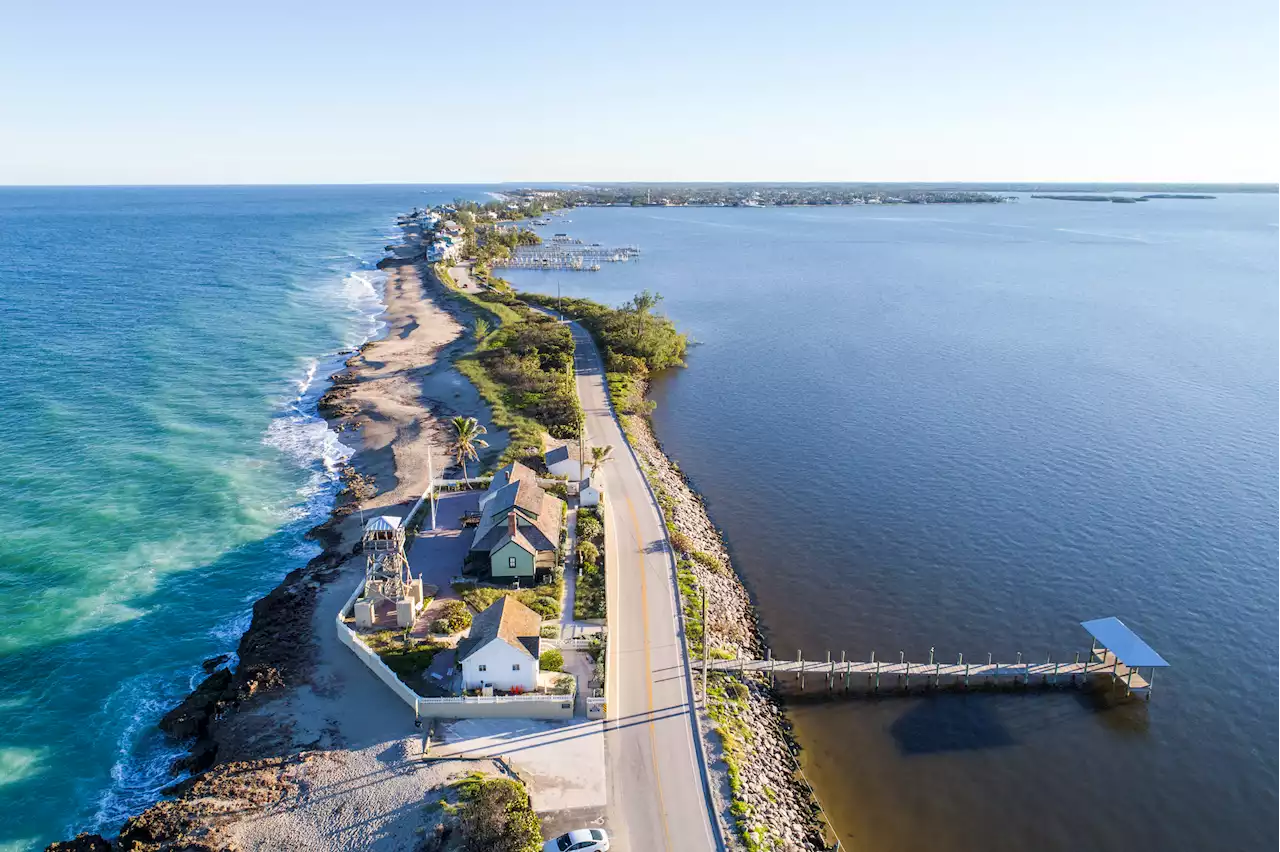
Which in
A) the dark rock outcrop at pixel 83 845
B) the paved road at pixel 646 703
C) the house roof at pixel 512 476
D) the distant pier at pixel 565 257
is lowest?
the dark rock outcrop at pixel 83 845

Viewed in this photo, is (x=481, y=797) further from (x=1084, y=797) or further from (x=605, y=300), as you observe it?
(x=605, y=300)

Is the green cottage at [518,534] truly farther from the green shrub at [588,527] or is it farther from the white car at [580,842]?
the white car at [580,842]

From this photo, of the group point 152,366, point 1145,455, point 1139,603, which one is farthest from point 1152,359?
point 152,366

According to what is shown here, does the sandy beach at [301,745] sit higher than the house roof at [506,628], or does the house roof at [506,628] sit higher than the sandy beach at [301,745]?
the house roof at [506,628]

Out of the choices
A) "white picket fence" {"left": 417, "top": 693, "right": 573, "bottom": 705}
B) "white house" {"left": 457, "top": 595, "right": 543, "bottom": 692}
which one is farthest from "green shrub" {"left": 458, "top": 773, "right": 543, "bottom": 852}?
"white house" {"left": 457, "top": 595, "right": 543, "bottom": 692}

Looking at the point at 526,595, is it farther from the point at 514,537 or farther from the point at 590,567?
the point at 590,567

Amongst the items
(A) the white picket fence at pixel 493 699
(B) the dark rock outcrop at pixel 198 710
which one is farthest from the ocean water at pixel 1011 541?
(B) the dark rock outcrop at pixel 198 710

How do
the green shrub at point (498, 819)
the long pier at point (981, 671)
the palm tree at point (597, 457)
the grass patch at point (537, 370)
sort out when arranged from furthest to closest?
the grass patch at point (537, 370)
the palm tree at point (597, 457)
the long pier at point (981, 671)
the green shrub at point (498, 819)

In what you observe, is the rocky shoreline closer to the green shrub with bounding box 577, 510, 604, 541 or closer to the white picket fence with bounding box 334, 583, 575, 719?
the green shrub with bounding box 577, 510, 604, 541
